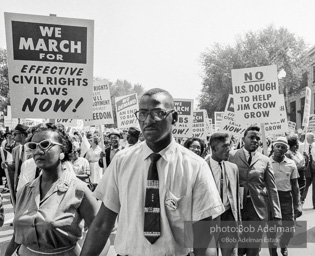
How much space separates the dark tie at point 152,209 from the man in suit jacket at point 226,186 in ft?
9.14

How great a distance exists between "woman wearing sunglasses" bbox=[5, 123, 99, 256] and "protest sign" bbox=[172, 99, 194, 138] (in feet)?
24.3

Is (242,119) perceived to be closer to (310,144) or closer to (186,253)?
(310,144)

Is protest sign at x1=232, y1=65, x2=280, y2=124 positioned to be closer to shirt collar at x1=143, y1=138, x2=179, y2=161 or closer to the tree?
shirt collar at x1=143, y1=138, x2=179, y2=161

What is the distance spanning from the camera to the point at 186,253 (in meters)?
2.25

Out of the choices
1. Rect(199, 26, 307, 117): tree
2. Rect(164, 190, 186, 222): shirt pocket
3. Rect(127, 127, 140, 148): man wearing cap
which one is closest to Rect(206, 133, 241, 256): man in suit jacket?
Rect(164, 190, 186, 222): shirt pocket

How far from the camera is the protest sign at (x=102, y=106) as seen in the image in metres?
9.56

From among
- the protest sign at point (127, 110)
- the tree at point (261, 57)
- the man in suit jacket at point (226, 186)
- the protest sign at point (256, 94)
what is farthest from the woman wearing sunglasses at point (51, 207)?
the tree at point (261, 57)

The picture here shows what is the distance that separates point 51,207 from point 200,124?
10.3 metres

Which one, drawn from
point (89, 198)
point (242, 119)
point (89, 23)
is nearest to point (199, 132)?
point (242, 119)

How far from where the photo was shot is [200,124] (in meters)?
12.9

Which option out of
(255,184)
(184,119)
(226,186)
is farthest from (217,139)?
(184,119)

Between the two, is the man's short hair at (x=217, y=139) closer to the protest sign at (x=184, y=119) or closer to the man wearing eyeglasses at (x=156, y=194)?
the man wearing eyeglasses at (x=156, y=194)

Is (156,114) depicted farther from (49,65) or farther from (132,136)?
(132,136)

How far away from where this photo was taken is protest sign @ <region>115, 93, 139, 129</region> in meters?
12.4
